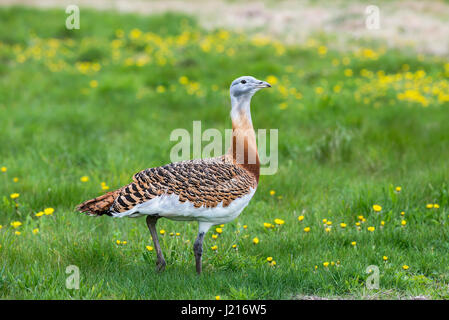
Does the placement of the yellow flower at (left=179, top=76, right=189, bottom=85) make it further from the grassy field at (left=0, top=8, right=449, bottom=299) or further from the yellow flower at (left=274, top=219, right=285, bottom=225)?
the yellow flower at (left=274, top=219, right=285, bottom=225)

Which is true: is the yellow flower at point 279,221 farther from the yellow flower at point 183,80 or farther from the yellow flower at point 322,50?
the yellow flower at point 322,50

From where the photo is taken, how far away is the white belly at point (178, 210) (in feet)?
14.2

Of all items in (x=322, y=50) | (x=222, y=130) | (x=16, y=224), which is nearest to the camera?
(x=16, y=224)

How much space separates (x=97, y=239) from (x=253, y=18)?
9.77m

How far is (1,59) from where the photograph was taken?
1161cm

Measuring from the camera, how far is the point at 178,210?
435 cm

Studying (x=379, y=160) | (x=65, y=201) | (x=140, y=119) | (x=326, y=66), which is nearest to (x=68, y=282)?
(x=65, y=201)

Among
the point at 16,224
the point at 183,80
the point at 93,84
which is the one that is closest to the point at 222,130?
the point at 183,80

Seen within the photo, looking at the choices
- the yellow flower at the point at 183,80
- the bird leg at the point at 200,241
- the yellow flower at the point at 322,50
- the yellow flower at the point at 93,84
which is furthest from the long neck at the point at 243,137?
the yellow flower at the point at 322,50

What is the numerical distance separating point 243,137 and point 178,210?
816mm

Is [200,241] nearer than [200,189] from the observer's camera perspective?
No

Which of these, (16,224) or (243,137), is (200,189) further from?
(16,224)

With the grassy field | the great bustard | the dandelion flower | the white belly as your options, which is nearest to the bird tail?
the great bustard
